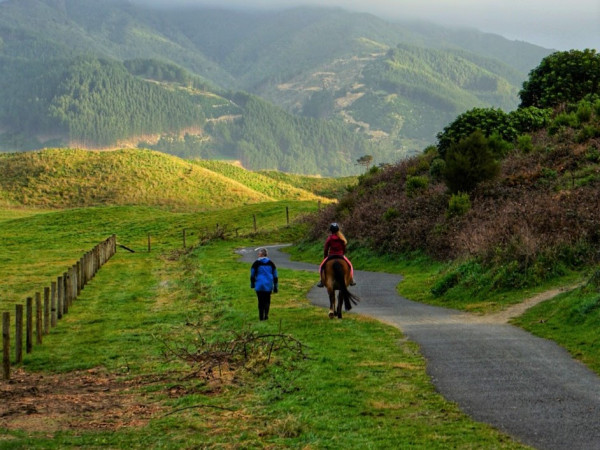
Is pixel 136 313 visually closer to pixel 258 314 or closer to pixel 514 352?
pixel 258 314

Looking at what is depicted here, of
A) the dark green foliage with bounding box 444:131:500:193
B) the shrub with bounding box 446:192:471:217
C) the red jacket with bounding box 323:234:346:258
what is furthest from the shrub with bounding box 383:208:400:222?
the red jacket with bounding box 323:234:346:258

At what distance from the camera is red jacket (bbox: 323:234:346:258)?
2153 centimetres

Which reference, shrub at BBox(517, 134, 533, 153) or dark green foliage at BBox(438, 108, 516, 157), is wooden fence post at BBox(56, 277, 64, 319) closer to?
shrub at BBox(517, 134, 533, 153)

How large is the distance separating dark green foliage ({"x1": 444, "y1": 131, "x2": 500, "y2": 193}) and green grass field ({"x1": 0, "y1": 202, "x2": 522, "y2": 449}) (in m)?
11.4

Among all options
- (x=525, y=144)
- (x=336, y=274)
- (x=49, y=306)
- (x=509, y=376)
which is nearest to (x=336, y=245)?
(x=336, y=274)

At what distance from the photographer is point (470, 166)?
3975 cm

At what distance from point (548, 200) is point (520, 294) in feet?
26.4

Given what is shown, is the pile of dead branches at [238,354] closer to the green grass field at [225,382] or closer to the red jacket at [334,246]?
the green grass field at [225,382]

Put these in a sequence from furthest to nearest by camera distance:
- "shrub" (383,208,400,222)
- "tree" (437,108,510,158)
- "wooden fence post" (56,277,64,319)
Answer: "tree" (437,108,510,158) < "shrub" (383,208,400,222) < "wooden fence post" (56,277,64,319)

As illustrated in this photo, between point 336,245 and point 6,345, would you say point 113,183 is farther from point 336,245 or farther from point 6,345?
point 6,345

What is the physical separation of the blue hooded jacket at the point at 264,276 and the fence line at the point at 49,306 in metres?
6.30

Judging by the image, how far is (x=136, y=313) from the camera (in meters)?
28.8

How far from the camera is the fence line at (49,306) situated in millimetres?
17641

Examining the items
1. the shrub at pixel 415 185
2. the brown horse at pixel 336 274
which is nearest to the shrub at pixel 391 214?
the shrub at pixel 415 185
